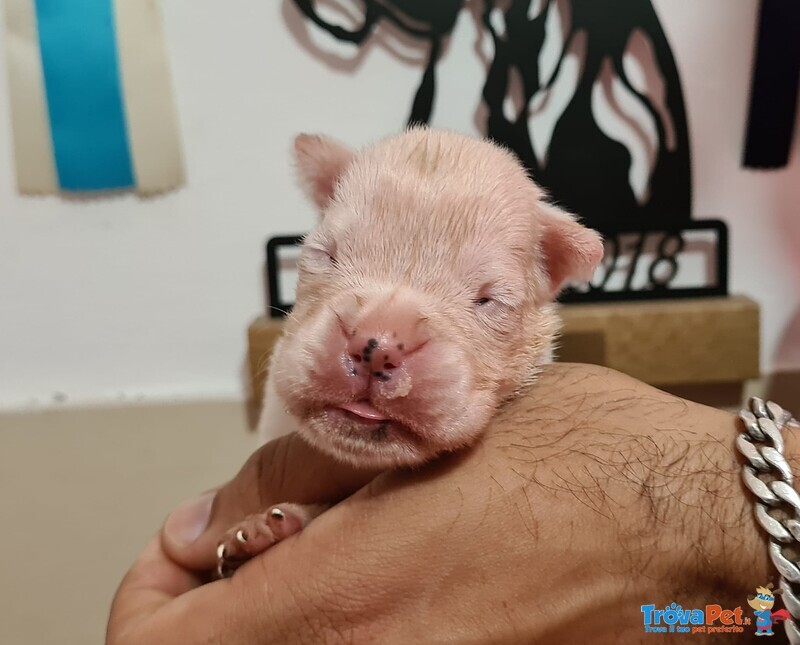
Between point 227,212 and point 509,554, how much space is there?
56.6 inches

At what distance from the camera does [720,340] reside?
6.01ft

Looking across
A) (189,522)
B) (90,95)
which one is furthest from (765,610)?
(90,95)

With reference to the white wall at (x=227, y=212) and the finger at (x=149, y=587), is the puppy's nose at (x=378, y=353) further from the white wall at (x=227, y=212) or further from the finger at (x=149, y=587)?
the white wall at (x=227, y=212)

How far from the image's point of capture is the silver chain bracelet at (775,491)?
32.6 inches

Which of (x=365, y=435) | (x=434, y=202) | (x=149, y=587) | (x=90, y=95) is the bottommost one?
(x=149, y=587)

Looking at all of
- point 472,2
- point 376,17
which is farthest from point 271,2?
point 472,2

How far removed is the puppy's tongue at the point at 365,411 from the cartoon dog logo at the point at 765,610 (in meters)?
0.59

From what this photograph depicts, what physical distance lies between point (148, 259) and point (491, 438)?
1.42 metres

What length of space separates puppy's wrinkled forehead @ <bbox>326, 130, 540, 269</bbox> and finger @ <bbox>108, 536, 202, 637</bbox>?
666mm

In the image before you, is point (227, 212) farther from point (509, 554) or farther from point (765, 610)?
point (765, 610)

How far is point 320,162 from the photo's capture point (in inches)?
49.3

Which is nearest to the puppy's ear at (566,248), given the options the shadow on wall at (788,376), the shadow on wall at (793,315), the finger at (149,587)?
the finger at (149,587)

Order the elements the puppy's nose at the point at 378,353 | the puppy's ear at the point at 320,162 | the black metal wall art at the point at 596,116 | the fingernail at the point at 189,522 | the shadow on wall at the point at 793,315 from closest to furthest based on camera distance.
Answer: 1. the puppy's nose at the point at 378,353
2. the fingernail at the point at 189,522
3. the puppy's ear at the point at 320,162
4. the black metal wall art at the point at 596,116
5. the shadow on wall at the point at 793,315

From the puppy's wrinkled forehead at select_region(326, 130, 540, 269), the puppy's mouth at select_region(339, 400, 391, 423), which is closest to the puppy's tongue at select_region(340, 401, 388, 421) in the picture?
the puppy's mouth at select_region(339, 400, 391, 423)
